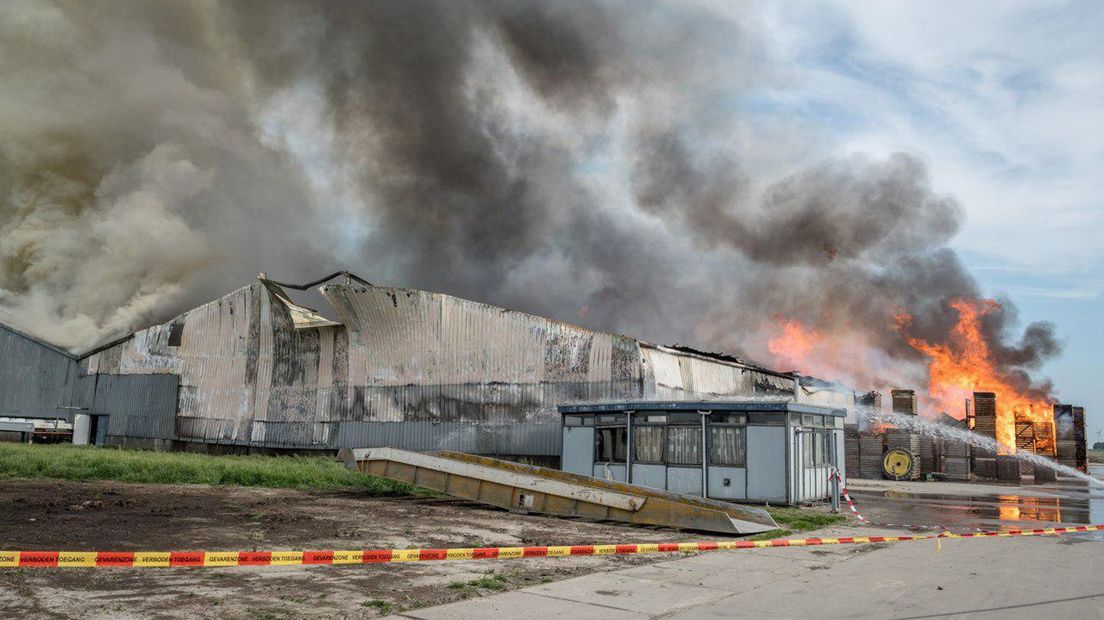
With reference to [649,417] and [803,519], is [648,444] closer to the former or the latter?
[649,417]

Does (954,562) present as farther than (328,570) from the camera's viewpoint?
Yes

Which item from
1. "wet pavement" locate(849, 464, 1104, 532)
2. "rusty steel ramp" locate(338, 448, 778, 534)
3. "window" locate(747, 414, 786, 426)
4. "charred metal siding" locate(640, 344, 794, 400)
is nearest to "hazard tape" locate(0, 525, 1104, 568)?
"rusty steel ramp" locate(338, 448, 778, 534)

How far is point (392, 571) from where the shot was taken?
9719 millimetres

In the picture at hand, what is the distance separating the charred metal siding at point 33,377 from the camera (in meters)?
43.5

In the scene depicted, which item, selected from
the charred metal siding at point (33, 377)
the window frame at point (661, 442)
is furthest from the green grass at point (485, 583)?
the charred metal siding at point (33, 377)

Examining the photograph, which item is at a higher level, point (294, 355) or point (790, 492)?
point (294, 355)

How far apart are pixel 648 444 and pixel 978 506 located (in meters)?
9.35

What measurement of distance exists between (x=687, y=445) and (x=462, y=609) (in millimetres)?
13552

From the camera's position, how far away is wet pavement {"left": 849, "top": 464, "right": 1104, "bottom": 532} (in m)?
17.3

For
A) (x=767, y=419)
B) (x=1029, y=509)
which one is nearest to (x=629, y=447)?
(x=767, y=419)

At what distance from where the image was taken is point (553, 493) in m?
16.1

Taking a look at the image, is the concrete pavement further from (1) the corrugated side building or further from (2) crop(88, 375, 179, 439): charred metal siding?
(2) crop(88, 375, 179, 439): charred metal siding

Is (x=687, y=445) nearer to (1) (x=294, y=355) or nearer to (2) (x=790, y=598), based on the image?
(2) (x=790, y=598)

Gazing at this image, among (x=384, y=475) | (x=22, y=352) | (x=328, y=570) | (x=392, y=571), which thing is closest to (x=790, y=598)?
(x=392, y=571)
